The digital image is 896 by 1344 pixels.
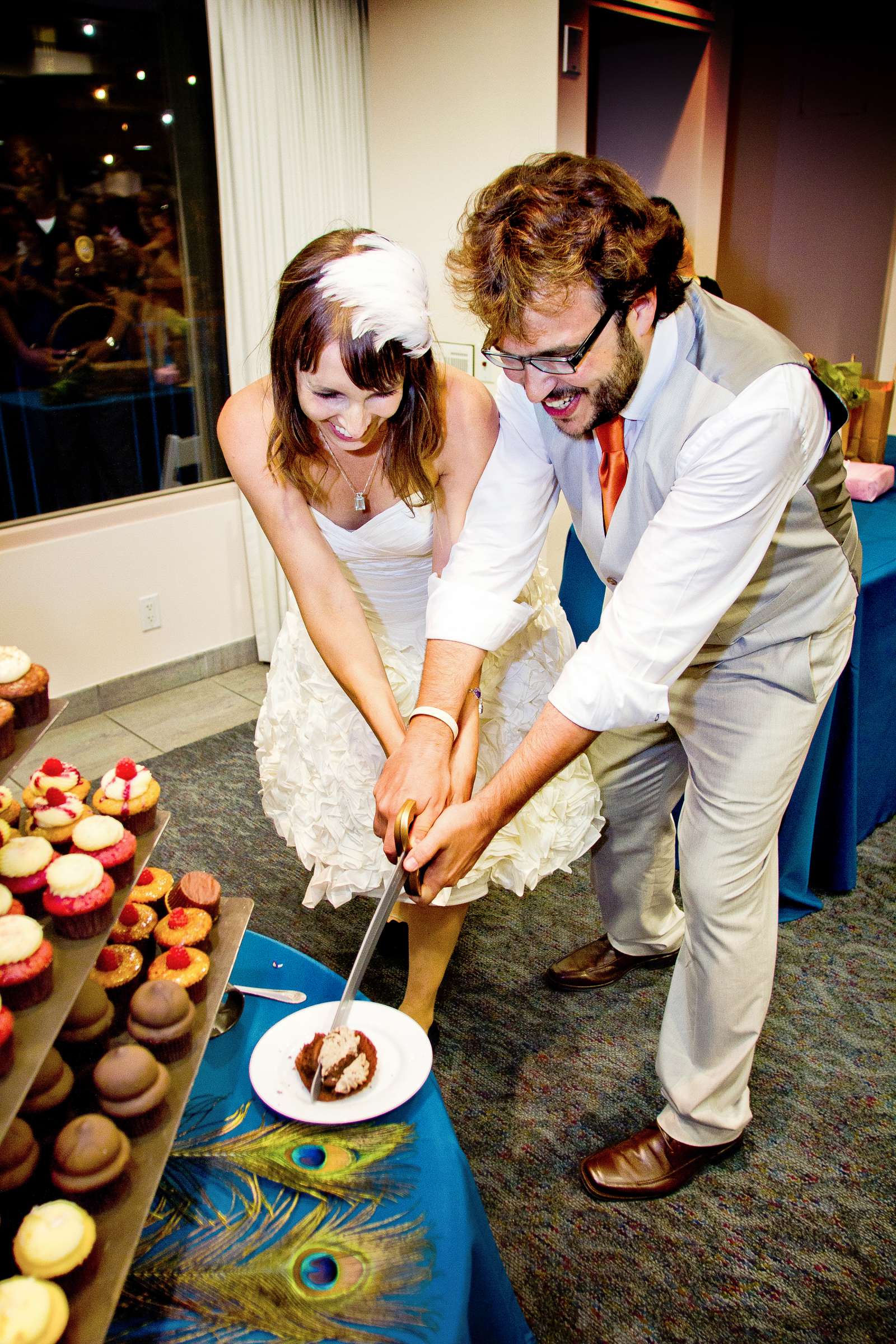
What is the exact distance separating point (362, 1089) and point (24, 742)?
0.56 m

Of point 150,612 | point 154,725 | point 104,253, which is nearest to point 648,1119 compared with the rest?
point 154,725

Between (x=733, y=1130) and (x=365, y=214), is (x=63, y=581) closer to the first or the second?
(x=365, y=214)

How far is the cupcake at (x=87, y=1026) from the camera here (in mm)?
1062

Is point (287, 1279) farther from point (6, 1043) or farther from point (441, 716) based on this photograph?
point (441, 716)

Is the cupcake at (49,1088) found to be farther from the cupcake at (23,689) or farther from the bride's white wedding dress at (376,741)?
the bride's white wedding dress at (376,741)

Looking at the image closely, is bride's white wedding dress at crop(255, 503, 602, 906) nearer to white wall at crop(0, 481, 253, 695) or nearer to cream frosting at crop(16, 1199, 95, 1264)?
cream frosting at crop(16, 1199, 95, 1264)

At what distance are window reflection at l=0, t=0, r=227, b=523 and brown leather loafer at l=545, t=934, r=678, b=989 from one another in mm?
2225

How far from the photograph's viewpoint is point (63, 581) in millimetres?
3266

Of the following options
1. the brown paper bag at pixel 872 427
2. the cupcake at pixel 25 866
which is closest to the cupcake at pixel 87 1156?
the cupcake at pixel 25 866

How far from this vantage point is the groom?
1293 millimetres

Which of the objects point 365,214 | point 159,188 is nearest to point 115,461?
point 159,188

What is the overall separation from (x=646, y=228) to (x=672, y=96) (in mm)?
3174

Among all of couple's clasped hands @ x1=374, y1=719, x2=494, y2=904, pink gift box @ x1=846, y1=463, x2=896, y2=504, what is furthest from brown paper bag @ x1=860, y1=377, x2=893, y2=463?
couple's clasped hands @ x1=374, y1=719, x2=494, y2=904

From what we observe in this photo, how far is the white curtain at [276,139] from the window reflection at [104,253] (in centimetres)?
16
